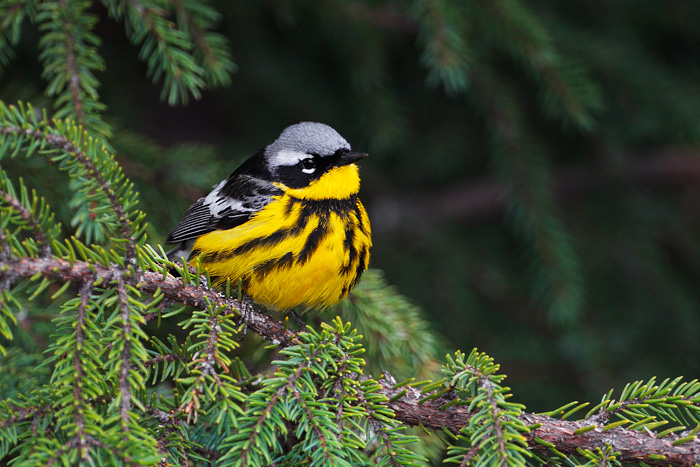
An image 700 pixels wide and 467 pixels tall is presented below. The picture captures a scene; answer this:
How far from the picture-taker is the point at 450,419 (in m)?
1.57

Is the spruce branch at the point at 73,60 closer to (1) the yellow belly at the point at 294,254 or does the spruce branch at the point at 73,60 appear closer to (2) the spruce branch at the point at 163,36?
(2) the spruce branch at the point at 163,36

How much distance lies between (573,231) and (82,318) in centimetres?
310

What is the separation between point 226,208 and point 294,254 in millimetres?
460

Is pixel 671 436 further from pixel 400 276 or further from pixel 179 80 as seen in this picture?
pixel 400 276

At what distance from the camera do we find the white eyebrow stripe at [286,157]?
8.84ft

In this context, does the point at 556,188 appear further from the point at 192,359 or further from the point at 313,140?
the point at 192,359

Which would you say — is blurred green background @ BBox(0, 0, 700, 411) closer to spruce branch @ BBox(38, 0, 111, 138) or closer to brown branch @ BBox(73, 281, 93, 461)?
spruce branch @ BBox(38, 0, 111, 138)

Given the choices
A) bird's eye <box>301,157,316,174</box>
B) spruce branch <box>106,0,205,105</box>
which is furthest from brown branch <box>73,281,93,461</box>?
bird's eye <box>301,157,316,174</box>

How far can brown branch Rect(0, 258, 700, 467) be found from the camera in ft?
4.51

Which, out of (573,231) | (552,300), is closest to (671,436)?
(552,300)

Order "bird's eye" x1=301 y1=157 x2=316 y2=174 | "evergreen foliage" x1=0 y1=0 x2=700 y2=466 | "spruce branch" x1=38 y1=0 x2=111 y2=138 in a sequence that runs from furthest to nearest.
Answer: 1. "bird's eye" x1=301 y1=157 x2=316 y2=174
2. "spruce branch" x1=38 y1=0 x2=111 y2=138
3. "evergreen foliage" x1=0 y1=0 x2=700 y2=466

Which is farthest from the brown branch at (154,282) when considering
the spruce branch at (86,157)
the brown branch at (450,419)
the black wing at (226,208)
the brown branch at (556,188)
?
the brown branch at (556,188)

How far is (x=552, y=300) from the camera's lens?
293cm

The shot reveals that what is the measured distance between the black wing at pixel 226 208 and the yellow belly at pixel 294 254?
0.07 meters
